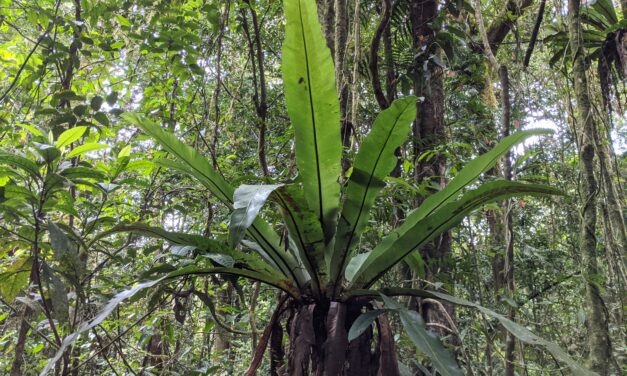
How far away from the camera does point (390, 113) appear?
1.05m

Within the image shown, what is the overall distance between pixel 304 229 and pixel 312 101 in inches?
12.7

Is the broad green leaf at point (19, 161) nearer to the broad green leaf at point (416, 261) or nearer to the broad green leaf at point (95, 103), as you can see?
the broad green leaf at point (95, 103)

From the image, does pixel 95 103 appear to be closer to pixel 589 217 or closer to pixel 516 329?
pixel 516 329

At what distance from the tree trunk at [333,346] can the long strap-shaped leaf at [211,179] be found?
0.41 feet

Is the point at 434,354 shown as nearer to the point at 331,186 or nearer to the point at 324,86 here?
the point at 331,186

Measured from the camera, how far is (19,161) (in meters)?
1.25

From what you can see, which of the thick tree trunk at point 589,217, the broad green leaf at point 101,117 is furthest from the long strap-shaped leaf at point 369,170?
the broad green leaf at point 101,117

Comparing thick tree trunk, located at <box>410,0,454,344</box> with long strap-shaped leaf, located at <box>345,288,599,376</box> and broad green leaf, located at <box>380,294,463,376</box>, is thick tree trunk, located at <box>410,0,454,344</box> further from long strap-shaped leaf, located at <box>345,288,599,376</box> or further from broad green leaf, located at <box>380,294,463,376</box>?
broad green leaf, located at <box>380,294,463,376</box>

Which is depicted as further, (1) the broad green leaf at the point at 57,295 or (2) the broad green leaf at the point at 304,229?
(1) the broad green leaf at the point at 57,295

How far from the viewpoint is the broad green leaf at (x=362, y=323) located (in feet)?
3.23

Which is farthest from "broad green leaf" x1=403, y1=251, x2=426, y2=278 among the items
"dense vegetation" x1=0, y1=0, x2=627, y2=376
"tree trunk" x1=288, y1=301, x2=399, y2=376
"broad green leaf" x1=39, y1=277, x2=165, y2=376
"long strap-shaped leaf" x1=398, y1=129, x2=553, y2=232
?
"broad green leaf" x1=39, y1=277, x2=165, y2=376

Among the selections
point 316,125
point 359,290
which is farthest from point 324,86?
point 359,290

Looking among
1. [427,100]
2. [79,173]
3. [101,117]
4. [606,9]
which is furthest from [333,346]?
[606,9]

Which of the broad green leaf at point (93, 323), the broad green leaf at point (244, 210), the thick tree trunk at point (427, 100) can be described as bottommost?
the broad green leaf at point (93, 323)
